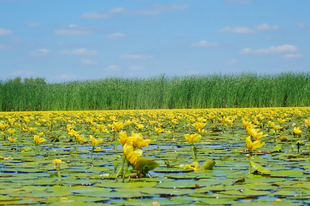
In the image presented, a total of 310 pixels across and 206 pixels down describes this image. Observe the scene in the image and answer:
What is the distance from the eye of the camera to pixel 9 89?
18.0 meters

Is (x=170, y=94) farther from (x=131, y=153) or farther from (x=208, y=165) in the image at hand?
(x=131, y=153)

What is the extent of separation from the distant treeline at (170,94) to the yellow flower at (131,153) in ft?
49.2

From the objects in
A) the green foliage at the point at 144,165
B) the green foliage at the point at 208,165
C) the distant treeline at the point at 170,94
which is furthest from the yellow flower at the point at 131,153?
the distant treeline at the point at 170,94

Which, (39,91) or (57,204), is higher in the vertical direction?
(39,91)

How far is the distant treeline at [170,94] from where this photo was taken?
1744cm

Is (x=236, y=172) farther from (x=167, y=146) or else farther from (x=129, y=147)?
(x=167, y=146)

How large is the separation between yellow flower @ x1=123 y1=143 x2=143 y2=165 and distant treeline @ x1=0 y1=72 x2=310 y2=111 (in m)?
15.0

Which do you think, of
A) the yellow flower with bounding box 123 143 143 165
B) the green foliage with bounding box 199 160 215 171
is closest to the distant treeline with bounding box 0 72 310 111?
the green foliage with bounding box 199 160 215 171

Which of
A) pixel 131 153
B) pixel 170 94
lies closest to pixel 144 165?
pixel 131 153

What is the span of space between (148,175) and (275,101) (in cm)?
1574

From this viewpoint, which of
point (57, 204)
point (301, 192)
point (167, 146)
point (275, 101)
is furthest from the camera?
point (275, 101)

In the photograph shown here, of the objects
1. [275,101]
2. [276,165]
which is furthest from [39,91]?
[276,165]

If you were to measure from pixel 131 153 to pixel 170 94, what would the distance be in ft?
50.5

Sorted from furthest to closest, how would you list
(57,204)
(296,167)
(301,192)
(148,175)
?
(296,167) < (148,175) < (301,192) < (57,204)
